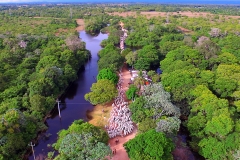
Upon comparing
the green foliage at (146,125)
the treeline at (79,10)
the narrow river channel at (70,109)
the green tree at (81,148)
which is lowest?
the narrow river channel at (70,109)

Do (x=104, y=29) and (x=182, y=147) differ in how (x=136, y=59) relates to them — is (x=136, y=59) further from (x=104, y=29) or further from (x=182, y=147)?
(x=104, y=29)

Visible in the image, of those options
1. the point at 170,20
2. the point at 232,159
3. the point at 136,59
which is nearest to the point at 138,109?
the point at 232,159

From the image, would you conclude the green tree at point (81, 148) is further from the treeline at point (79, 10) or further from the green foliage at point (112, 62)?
the treeline at point (79, 10)

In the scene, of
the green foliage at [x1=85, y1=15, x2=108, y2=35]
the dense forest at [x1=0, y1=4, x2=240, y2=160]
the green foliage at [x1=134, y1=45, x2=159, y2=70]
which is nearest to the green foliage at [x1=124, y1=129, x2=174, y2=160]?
the dense forest at [x1=0, y1=4, x2=240, y2=160]

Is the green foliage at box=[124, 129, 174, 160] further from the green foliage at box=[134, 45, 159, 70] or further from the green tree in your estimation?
the green foliage at box=[134, 45, 159, 70]

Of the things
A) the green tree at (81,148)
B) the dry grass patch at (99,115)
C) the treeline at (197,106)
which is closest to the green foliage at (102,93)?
the dry grass patch at (99,115)

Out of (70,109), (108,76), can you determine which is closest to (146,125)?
(108,76)

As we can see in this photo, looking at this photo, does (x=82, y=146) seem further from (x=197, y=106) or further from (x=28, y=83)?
(x=28, y=83)
